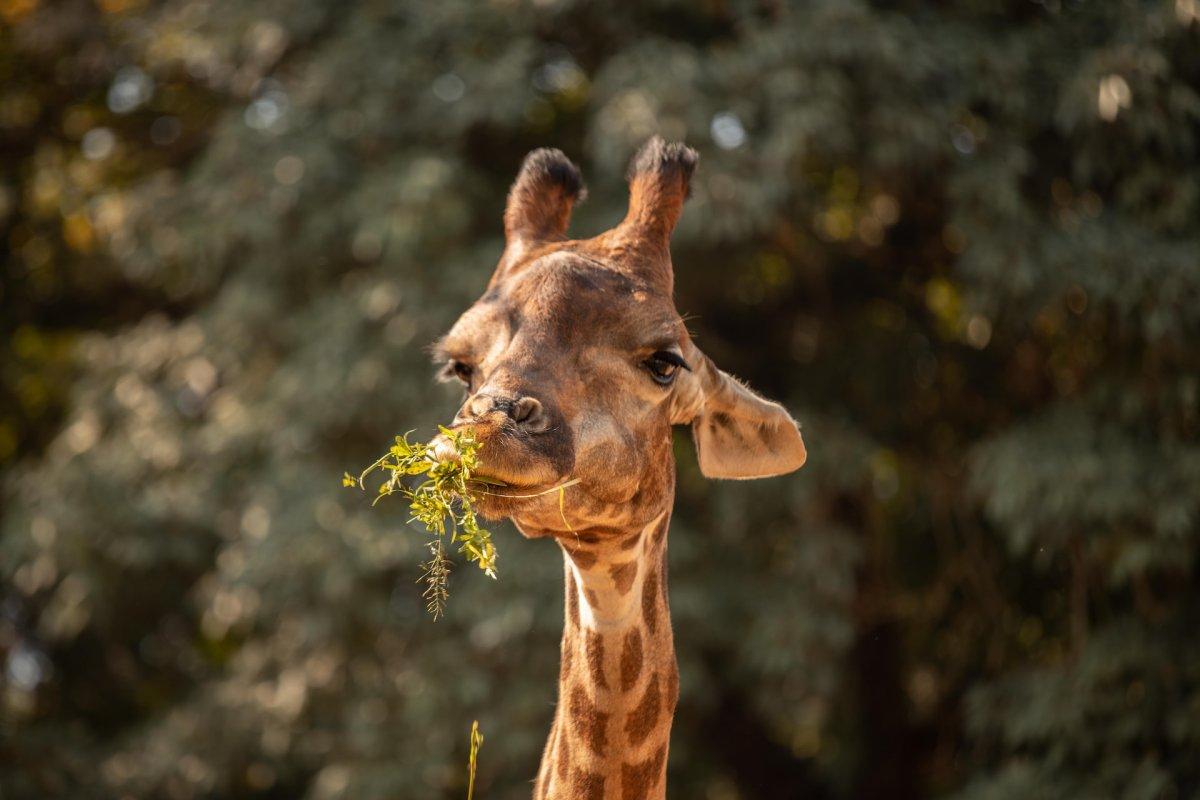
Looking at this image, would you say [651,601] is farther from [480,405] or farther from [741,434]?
[480,405]

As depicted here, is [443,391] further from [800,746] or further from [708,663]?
[800,746]

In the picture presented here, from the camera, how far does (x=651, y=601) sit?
3479 millimetres

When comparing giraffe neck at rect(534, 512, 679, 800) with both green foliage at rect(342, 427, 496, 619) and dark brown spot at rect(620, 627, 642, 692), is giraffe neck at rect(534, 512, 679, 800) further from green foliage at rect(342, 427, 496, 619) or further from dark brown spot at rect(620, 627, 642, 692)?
green foliage at rect(342, 427, 496, 619)

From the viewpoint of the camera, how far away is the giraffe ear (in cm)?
387

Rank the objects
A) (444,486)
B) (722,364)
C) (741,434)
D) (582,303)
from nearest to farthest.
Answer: (444,486)
(582,303)
(741,434)
(722,364)

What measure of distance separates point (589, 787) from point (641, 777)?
0.44 feet

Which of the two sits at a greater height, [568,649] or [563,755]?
[568,649]

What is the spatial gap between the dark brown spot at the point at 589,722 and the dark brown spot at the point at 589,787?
0.20 ft

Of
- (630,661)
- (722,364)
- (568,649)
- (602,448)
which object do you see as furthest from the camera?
(722,364)

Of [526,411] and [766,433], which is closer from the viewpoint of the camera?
[526,411]

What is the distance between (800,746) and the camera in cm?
1091

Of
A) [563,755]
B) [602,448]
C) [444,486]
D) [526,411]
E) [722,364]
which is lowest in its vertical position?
[722,364]

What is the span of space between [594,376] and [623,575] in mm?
528

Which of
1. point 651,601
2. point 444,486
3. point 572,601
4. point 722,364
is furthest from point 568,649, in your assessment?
point 722,364
